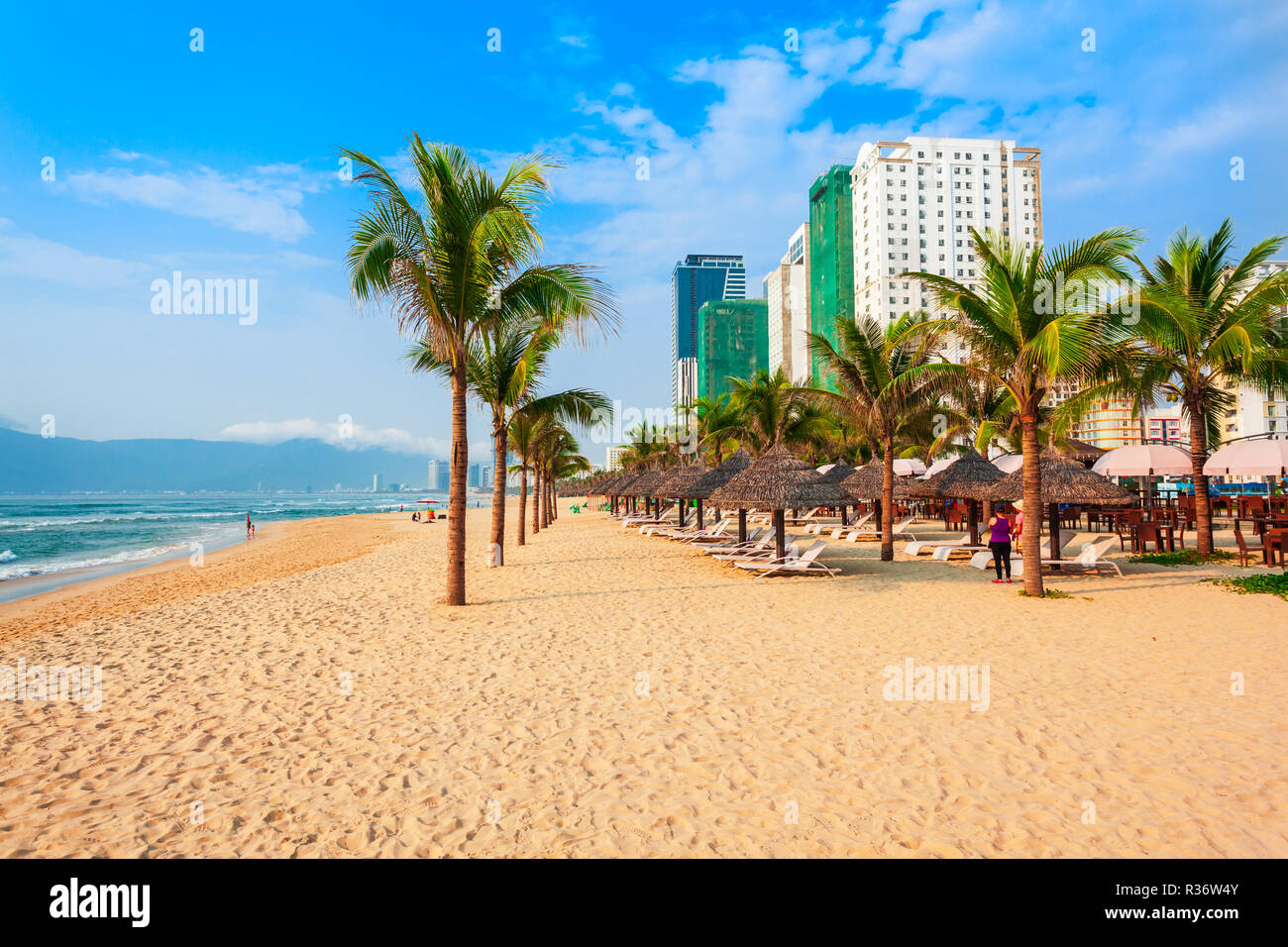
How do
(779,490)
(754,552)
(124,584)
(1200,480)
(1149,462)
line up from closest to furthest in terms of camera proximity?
(779,490)
(1200,480)
(754,552)
(1149,462)
(124,584)

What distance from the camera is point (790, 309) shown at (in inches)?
4707

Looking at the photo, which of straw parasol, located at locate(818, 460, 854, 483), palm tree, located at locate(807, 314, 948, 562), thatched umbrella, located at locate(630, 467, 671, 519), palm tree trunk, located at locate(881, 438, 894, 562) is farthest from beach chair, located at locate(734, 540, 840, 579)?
straw parasol, located at locate(818, 460, 854, 483)

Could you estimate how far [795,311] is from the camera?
11931 centimetres

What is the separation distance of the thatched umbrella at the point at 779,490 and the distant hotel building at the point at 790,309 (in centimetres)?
10331

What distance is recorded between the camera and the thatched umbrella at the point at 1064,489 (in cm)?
1102

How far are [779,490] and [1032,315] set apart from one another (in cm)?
517

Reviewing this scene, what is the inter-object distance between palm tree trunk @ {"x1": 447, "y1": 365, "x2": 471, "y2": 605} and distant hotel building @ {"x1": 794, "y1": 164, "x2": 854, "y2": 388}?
3465 inches

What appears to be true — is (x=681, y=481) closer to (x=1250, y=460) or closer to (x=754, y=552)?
(x=754, y=552)

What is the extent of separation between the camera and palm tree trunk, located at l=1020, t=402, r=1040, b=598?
9.33m

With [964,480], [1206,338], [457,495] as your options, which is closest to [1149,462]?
[1206,338]

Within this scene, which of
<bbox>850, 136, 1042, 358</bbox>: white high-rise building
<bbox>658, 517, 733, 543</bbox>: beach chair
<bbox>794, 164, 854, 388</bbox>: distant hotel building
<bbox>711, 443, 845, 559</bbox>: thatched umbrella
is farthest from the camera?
<bbox>794, 164, 854, 388</bbox>: distant hotel building

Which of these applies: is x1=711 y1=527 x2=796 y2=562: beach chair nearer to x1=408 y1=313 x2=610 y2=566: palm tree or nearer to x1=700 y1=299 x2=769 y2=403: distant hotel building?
x1=408 y1=313 x2=610 y2=566: palm tree
